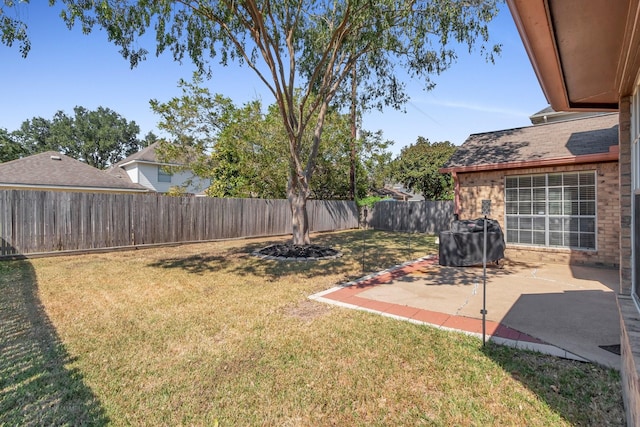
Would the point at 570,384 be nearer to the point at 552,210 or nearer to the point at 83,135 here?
the point at 552,210

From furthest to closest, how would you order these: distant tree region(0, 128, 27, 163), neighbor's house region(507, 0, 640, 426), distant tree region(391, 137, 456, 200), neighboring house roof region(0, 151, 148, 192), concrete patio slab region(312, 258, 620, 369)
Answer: distant tree region(0, 128, 27, 163)
distant tree region(391, 137, 456, 200)
neighboring house roof region(0, 151, 148, 192)
concrete patio slab region(312, 258, 620, 369)
neighbor's house region(507, 0, 640, 426)

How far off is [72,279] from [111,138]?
46027 mm

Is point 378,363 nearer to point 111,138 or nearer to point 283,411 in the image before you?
point 283,411

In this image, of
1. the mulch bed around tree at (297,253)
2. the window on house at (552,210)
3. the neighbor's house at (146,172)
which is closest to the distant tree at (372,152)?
the mulch bed around tree at (297,253)

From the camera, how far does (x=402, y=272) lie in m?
7.51

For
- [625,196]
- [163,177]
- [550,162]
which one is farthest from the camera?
[163,177]

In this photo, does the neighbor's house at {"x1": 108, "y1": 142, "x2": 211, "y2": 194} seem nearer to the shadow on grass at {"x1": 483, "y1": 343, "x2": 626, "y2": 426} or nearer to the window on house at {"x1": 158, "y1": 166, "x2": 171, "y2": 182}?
the window on house at {"x1": 158, "y1": 166, "x2": 171, "y2": 182}

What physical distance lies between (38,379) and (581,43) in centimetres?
567

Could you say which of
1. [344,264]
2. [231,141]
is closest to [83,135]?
[231,141]

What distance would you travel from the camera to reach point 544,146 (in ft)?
30.3

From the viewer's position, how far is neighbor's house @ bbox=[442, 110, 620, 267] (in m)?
7.73

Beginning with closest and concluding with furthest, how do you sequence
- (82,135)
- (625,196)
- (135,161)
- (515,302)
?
(625,196), (515,302), (135,161), (82,135)

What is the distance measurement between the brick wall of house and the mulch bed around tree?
445 centimetres

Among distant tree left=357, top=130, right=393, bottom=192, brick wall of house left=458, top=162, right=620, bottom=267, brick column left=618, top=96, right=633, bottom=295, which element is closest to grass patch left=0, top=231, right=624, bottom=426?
brick column left=618, top=96, right=633, bottom=295
